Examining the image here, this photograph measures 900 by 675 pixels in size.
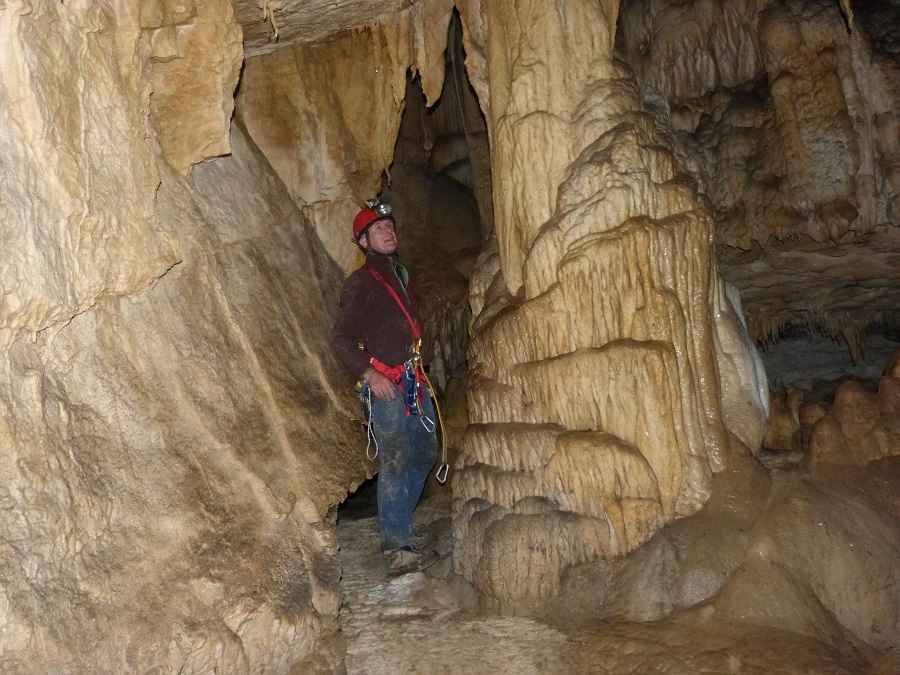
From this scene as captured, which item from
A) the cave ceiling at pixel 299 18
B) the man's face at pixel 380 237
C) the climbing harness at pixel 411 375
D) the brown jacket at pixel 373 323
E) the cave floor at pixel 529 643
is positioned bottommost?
the cave floor at pixel 529 643

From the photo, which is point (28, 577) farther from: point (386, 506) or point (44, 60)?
point (386, 506)

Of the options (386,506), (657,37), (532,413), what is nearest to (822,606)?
(532,413)

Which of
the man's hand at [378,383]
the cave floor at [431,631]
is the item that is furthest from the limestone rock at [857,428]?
the man's hand at [378,383]

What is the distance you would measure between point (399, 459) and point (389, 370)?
478 mm

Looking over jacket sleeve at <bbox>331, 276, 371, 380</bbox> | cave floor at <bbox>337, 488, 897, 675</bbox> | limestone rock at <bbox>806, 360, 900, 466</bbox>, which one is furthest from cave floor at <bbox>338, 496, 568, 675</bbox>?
limestone rock at <bbox>806, 360, 900, 466</bbox>

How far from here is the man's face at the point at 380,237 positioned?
4734 mm

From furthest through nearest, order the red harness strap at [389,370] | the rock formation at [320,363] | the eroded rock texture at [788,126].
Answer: the eroded rock texture at [788,126], the red harness strap at [389,370], the rock formation at [320,363]

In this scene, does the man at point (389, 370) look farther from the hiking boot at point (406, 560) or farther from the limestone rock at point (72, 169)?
the limestone rock at point (72, 169)

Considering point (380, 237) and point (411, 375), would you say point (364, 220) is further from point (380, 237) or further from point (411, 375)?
point (411, 375)

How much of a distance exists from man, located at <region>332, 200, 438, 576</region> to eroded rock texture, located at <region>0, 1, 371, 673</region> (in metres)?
0.25

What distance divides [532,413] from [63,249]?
2.38 m

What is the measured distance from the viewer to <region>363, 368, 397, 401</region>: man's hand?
452cm

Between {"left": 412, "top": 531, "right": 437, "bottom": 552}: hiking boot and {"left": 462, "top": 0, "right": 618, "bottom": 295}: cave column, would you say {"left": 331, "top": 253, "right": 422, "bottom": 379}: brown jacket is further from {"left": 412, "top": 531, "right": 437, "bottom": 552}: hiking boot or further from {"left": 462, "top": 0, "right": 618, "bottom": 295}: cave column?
{"left": 412, "top": 531, "right": 437, "bottom": 552}: hiking boot

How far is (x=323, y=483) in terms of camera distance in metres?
4.34
